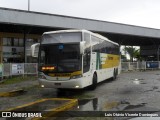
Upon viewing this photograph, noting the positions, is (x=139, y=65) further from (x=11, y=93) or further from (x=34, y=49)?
(x=11, y=93)

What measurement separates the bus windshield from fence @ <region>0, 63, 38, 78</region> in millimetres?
9868

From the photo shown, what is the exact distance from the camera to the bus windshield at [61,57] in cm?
1420

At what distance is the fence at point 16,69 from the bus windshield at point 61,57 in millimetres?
9868

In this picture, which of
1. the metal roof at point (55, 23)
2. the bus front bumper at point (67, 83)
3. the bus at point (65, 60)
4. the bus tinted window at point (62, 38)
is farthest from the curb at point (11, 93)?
the metal roof at point (55, 23)

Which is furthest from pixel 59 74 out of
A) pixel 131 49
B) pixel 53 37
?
pixel 131 49

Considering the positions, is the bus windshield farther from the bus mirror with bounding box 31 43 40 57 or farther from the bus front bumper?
the bus mirror with bounding box 31 43 40 57

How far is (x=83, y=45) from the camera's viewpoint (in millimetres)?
13977

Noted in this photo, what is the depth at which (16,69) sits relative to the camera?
26.7 metres

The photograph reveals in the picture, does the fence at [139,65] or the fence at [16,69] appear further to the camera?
the fence at [139,65]

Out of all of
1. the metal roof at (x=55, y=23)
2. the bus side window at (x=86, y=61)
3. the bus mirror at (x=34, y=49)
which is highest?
the metal roof at (x=55, y=23)

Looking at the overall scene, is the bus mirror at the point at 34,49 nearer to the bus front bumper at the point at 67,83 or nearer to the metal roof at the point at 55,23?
the bus front bumper at the point at 67,83

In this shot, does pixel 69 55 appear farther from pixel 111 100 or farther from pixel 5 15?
pixel 5 15

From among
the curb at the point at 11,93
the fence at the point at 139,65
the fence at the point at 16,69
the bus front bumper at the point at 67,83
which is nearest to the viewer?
the bus front bumper at the point at 67,83

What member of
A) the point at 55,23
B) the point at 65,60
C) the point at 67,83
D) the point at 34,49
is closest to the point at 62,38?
the point at 65,60
